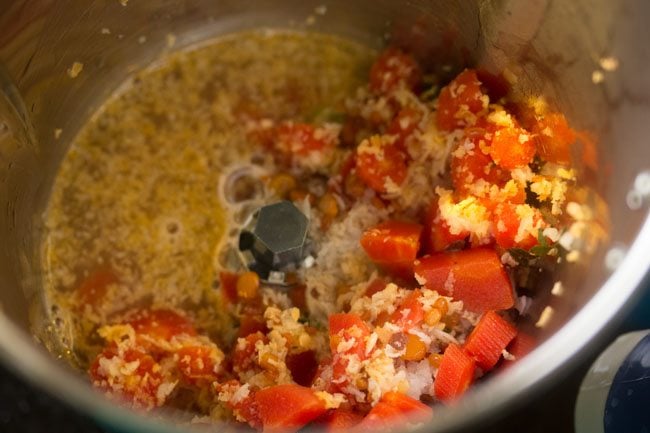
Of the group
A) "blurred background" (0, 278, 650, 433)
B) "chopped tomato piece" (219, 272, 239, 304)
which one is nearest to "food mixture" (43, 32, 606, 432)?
"chopped tomato piece" (219, 272, 239, 304)

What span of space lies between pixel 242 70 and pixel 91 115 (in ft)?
0.87

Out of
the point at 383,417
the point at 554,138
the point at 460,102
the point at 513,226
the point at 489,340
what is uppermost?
the point at 460,102

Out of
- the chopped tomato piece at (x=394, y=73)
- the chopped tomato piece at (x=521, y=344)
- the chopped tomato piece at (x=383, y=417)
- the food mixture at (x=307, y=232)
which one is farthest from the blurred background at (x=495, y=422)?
the chopped tomato piece at (x=394, y=73)

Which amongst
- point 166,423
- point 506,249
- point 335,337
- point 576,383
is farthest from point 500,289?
point 166,423

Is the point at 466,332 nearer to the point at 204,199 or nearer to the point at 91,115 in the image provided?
the point at 204,199

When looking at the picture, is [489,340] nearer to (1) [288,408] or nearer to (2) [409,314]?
(2) [409,314]

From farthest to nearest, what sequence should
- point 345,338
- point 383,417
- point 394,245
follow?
point 394,245, point 345,338, point 383,417

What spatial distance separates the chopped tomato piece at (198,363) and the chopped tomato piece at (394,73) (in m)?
0.52

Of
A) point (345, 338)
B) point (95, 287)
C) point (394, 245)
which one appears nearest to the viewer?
point (345, 338)

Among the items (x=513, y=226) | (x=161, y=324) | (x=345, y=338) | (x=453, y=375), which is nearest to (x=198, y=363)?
(x=161, y=324)

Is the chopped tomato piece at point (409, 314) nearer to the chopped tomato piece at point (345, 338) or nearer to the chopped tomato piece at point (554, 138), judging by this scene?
the chopped tomato piece at point (345, 338)

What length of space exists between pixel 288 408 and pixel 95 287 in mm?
429

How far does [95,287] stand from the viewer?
1190 mm

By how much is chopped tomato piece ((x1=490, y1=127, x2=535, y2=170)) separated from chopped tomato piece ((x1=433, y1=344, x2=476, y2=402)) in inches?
10.5
